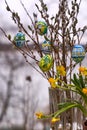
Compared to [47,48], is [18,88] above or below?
below

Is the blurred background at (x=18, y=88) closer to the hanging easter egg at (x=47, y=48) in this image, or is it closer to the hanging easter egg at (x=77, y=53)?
the hanging easter egg at (x=47, y=48)

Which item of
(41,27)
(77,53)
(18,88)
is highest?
(41,27)

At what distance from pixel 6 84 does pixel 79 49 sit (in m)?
0.76

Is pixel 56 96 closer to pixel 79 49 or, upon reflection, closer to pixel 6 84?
pixel 79 49

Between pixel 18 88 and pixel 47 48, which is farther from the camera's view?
pixel 18 88

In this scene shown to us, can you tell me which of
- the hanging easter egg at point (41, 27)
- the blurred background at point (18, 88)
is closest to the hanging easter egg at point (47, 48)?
the hanging easter egg at point (41, 27)

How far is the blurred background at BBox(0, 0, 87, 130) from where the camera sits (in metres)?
1.73

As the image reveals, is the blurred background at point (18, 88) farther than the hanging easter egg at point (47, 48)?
Yes

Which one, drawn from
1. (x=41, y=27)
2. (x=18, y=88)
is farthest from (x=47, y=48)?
(x=18, y=88)

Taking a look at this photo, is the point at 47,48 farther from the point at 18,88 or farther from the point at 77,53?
the point at 18,88

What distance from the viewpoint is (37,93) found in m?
1.76

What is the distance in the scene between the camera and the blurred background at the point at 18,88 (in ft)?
5.68

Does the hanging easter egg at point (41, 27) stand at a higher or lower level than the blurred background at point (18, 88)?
higher

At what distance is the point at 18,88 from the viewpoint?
1745 mm
